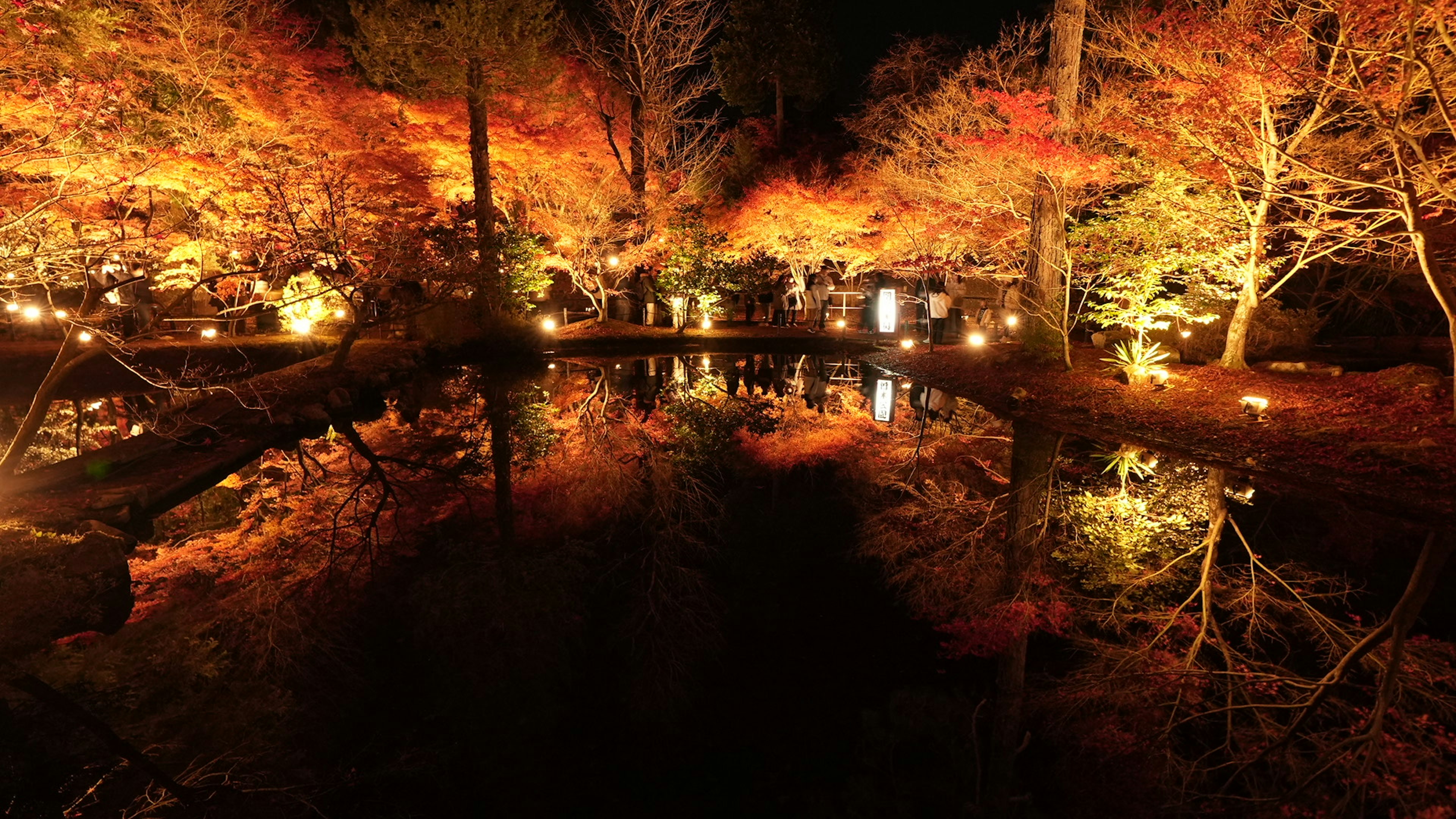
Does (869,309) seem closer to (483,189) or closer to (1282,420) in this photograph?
(483,189)

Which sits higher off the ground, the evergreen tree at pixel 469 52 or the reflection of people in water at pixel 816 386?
the evergreen tree at pixel 469 52

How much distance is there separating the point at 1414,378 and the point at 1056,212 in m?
5.21

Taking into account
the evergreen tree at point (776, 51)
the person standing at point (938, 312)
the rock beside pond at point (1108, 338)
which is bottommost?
the rock beside pond at point (1108, 338)

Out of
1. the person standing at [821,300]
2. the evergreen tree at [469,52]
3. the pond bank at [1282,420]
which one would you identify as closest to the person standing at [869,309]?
the person standing at [821,300]

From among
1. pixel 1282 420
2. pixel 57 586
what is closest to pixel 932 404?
pixel 1282 420

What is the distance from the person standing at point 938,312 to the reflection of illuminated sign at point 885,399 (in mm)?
1743

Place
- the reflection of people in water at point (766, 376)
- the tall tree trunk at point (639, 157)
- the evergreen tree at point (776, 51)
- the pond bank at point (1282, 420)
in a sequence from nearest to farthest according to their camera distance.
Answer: the pond bank at point (1282, 420) → the reflection of people in water at point (766, 376) → the tall tree trunk at point (639, 157) → the evergreen tree at point (776, 51)

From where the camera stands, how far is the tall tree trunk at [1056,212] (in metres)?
11.2

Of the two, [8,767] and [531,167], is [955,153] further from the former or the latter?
[8,767]

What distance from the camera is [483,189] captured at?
15367 millimetres

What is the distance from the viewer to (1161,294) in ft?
48.6

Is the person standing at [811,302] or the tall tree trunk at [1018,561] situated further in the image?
the person standing at [811,302]

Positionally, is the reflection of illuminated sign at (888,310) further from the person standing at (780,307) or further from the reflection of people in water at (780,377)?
the person standing at (780,307)

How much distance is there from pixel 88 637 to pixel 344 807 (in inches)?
115
